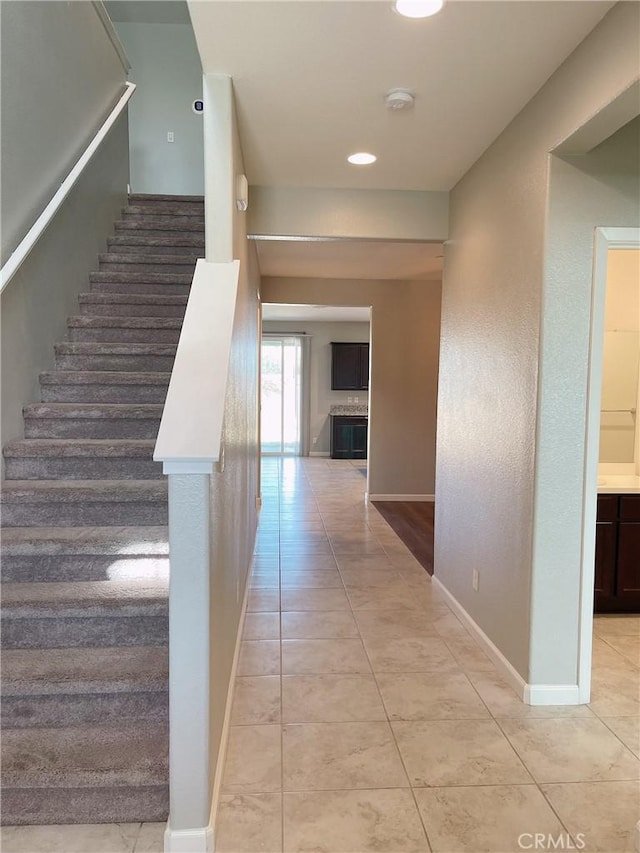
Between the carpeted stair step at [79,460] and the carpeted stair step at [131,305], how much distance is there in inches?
42.8

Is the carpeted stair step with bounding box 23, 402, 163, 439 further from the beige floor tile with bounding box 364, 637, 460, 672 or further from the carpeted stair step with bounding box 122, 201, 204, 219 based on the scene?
the carpeted stair step with bounding box 122, 201, 204, 219

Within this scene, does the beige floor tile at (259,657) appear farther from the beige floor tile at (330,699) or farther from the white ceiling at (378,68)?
the white ceiling at (378,68)

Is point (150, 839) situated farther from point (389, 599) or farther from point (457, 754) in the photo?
point (389, 599)

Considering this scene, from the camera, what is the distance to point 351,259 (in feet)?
17.5

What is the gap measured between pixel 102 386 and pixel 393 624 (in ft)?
6.89

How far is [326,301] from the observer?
21.3ft

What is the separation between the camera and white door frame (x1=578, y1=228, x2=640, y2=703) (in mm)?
2350

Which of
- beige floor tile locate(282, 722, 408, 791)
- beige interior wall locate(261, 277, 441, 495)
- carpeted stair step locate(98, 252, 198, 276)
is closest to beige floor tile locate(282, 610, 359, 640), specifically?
beige floor tile locate(282, 722, 408, 791)

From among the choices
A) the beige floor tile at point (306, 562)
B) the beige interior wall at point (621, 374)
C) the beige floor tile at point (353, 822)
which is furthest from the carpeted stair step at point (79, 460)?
the beige interior wall at point (621, 374)

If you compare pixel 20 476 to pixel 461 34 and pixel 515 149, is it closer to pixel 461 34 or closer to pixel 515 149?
pixel 461 34

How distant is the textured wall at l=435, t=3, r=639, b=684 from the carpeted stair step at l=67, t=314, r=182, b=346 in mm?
1790

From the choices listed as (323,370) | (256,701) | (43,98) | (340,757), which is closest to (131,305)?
(43,98)

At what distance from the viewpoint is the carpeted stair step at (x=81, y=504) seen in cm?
248

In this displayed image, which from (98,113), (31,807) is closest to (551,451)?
(31,807)
